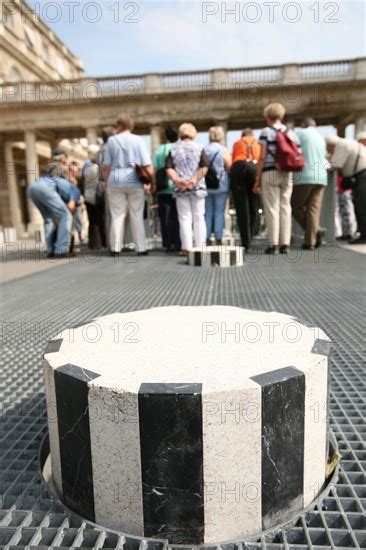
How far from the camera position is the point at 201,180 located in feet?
23.4

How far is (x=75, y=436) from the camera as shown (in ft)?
4.19

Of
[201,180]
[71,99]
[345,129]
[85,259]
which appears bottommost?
[85,259]

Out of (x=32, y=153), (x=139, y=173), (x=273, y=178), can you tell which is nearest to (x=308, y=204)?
(x=273, y=178)

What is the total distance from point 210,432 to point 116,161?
671cm

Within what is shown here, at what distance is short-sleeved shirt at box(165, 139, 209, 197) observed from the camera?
7051mm

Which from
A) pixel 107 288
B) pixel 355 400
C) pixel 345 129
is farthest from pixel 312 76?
pixel 355 400

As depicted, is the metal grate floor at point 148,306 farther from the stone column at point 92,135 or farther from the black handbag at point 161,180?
the stone column at point 92,135

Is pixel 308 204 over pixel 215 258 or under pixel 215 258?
Answer: over

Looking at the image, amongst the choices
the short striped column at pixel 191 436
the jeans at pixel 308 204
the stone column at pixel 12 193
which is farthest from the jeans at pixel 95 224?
the stone column at pixel 12 193

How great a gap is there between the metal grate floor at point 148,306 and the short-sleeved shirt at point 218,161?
164 centimetres

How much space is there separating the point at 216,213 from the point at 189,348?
6898 mm

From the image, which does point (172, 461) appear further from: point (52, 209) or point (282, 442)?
point (52, 209)

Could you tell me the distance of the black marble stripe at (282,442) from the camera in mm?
1189

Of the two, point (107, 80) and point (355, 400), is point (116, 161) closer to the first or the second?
point (355, 400)
